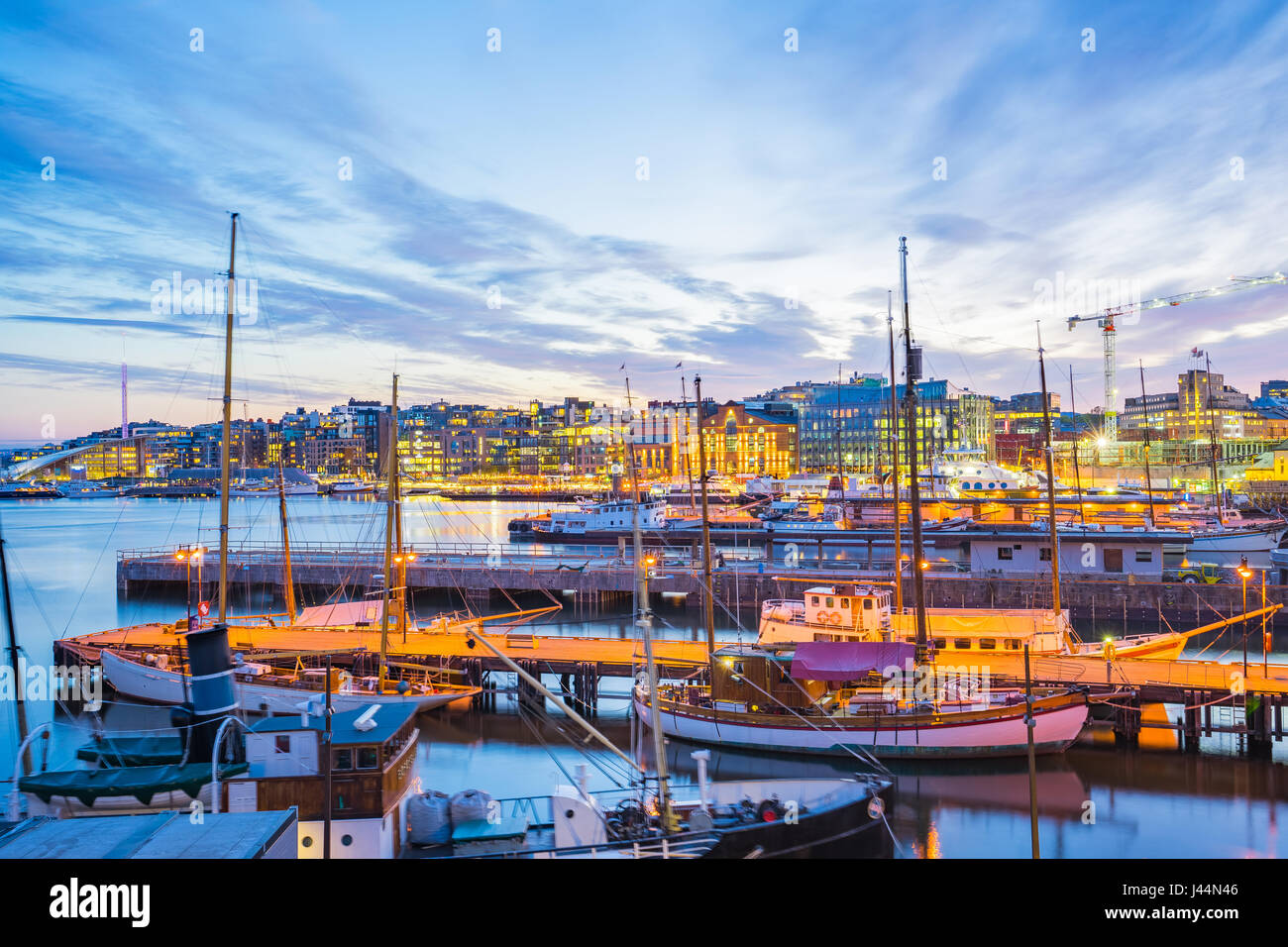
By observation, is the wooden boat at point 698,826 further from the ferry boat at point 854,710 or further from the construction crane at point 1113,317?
the construction crane at point 1113,317

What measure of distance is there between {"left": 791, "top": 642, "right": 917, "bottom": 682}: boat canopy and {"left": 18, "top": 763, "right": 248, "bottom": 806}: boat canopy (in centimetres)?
Answer: 1151

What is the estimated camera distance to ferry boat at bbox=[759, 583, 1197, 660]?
2248cm

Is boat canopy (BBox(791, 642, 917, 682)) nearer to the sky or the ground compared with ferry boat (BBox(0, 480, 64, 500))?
nearer to the ground

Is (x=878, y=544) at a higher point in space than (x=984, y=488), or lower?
lower

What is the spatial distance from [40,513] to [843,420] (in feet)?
401

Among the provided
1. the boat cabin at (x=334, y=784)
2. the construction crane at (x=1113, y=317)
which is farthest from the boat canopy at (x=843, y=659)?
the construction crane at (x=1113, y=317)

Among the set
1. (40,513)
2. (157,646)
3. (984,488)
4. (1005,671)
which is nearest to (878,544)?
(984,488)

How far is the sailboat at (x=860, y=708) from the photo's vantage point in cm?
1819

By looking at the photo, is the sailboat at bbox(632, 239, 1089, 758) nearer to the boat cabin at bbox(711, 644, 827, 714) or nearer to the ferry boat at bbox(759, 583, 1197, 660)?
the boat cabin at bbox(711, 644, 827, 714)

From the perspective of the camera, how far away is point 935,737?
18203 mm

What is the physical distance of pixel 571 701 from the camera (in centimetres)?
2431

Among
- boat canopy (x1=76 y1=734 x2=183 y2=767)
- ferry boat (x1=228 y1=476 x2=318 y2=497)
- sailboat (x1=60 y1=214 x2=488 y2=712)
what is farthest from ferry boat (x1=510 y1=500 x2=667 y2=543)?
ferry boat (x1=228 y1=476 x2=318 y2=497)
